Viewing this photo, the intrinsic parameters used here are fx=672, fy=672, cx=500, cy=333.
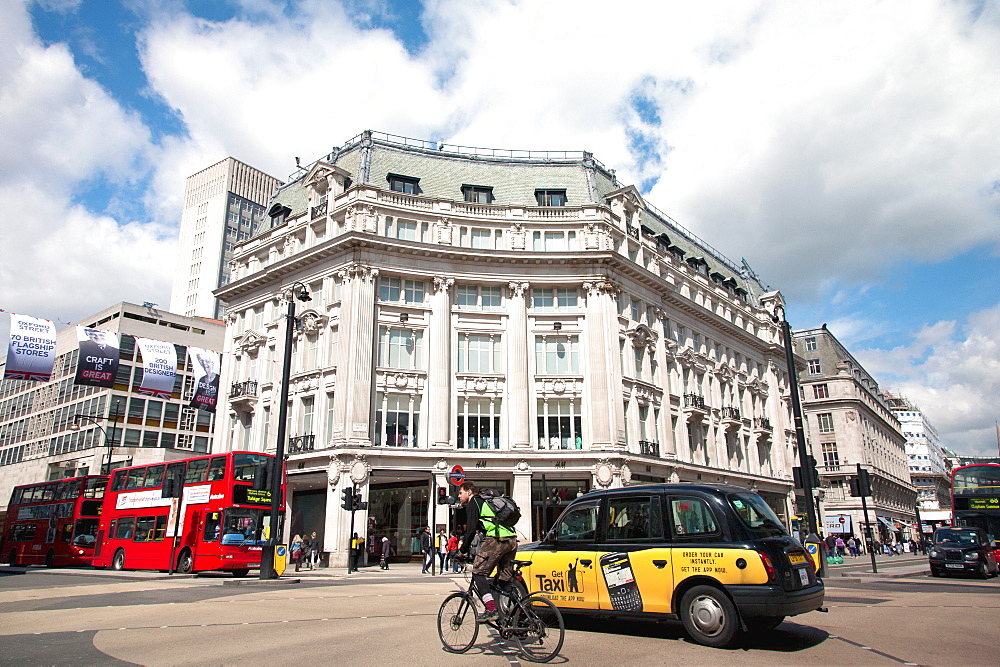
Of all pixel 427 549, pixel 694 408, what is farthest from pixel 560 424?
pixel 694 408

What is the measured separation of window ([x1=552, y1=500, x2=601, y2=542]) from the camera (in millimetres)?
9102

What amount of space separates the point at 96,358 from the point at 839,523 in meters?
62.7

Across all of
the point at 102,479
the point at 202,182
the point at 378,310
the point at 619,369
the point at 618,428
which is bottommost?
the point at 102,479

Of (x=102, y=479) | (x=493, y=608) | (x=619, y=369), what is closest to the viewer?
(x=493, y=608)

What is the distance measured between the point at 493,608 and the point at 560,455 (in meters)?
30.0

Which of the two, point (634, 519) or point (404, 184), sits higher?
point (404, 184)

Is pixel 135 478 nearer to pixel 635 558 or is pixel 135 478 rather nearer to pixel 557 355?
pixel 557 355

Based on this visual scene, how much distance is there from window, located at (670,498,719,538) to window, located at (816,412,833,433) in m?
74.7

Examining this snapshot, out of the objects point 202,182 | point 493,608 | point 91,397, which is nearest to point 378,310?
point 493,608

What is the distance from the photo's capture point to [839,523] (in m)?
63.1

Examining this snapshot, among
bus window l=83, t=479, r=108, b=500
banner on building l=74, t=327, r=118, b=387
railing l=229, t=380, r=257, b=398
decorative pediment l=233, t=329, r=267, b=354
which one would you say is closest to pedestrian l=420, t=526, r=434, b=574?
railing l=229, t=380, r=257, b=398

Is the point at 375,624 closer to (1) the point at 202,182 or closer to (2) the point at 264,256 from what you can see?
(2) the point at 264,256

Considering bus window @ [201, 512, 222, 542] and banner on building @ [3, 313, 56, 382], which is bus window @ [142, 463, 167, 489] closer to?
bus window @ [201, 512, 222, 542]

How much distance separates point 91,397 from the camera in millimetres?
64000
